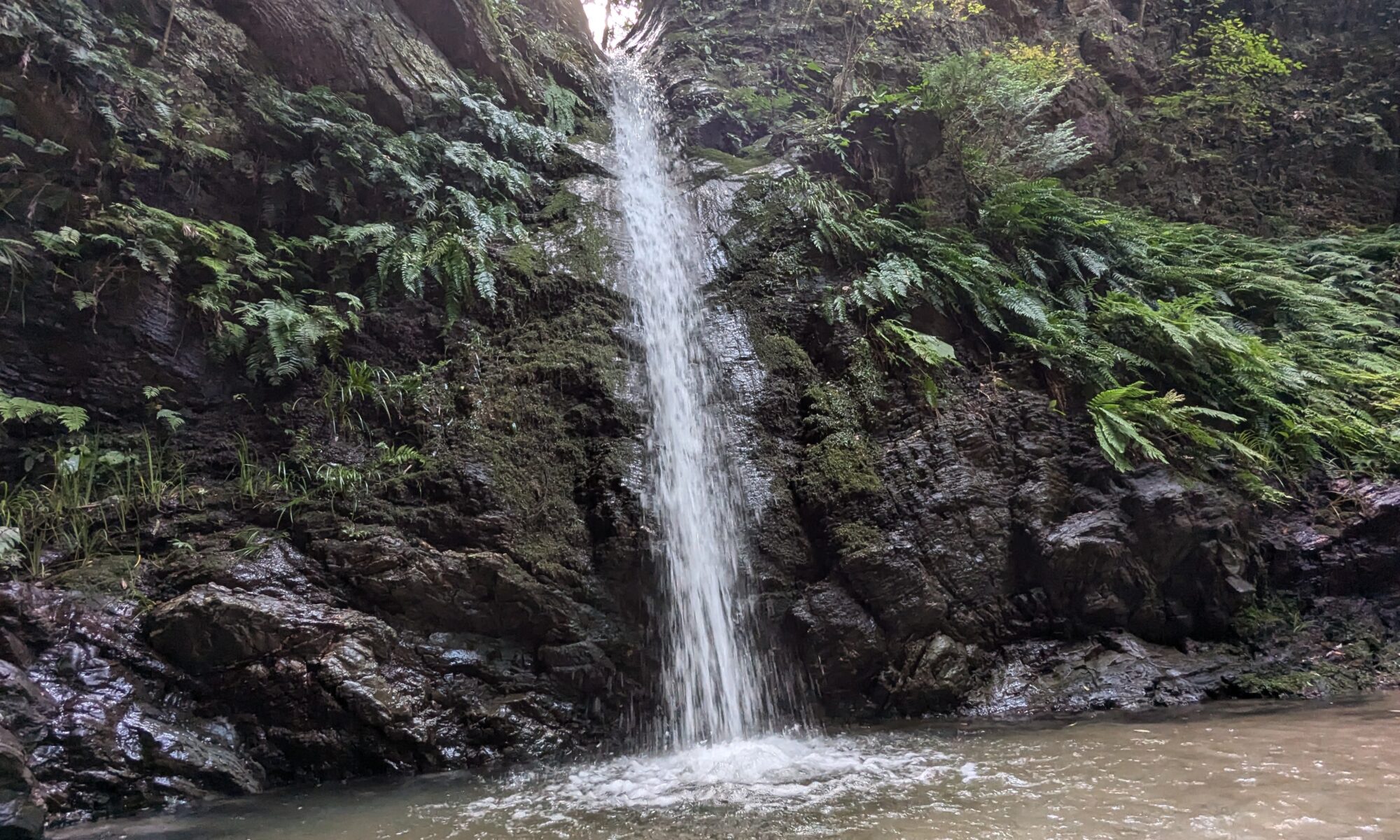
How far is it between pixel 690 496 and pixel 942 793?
294 centimetres

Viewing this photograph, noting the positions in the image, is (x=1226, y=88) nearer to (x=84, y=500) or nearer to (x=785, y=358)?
(x=785, y=358)

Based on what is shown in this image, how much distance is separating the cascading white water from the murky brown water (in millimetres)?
584

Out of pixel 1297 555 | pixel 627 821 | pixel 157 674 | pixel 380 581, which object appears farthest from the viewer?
pixel 1297 555

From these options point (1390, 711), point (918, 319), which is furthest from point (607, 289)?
point (1390, 711)

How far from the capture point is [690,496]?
18.2 feet

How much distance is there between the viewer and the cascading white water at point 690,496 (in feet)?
15.9

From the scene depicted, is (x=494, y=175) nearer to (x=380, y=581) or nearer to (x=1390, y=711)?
(x=380, y=581)

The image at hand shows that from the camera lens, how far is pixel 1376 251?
9242mm

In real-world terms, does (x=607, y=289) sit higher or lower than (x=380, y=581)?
higher

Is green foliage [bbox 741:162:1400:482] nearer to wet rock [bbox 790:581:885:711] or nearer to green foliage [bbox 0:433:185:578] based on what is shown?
wet rock [bbox 790:581:885:711]

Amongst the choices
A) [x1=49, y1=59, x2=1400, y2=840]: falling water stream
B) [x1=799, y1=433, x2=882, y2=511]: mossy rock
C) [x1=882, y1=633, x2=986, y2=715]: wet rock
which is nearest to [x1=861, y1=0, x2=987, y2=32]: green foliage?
[x1=799, y1=433, x2=882, y2=511]: mossy rock

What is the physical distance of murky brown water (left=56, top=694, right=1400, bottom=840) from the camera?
2.57 metres

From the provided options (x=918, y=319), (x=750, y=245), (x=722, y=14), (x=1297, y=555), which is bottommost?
(x=1297, y=555)

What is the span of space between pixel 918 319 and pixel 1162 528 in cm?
280
